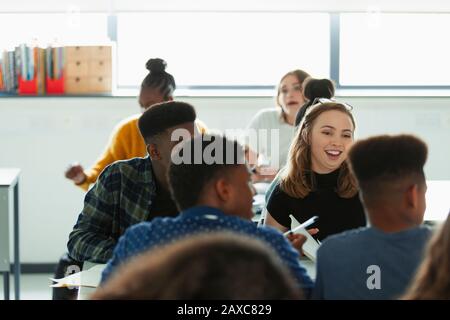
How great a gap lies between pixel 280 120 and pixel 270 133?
0.31 feet

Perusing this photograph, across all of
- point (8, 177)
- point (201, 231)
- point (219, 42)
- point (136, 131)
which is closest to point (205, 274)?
point (201, 231)

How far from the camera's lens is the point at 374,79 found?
579 cm

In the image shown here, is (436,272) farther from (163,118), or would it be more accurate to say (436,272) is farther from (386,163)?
(163,118)

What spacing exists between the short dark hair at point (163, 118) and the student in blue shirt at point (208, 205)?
0.54 metres

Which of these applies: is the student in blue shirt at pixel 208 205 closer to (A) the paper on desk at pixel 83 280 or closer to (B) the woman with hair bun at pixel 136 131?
(A) the paper on desk at pixel 83 280

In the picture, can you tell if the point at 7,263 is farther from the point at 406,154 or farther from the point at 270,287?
the point at 270,287

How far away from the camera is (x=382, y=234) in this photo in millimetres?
1893

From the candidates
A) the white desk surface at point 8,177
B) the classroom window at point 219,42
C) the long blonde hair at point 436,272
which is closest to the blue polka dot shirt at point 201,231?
the long blonde hair at point 436,272

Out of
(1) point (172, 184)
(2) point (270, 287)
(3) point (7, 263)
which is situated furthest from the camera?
(3) point (7, 263)

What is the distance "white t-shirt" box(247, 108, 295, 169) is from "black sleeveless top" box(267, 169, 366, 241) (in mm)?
1828

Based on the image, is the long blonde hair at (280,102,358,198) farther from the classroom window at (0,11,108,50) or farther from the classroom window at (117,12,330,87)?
the classroom window at (0,11,108,50)
